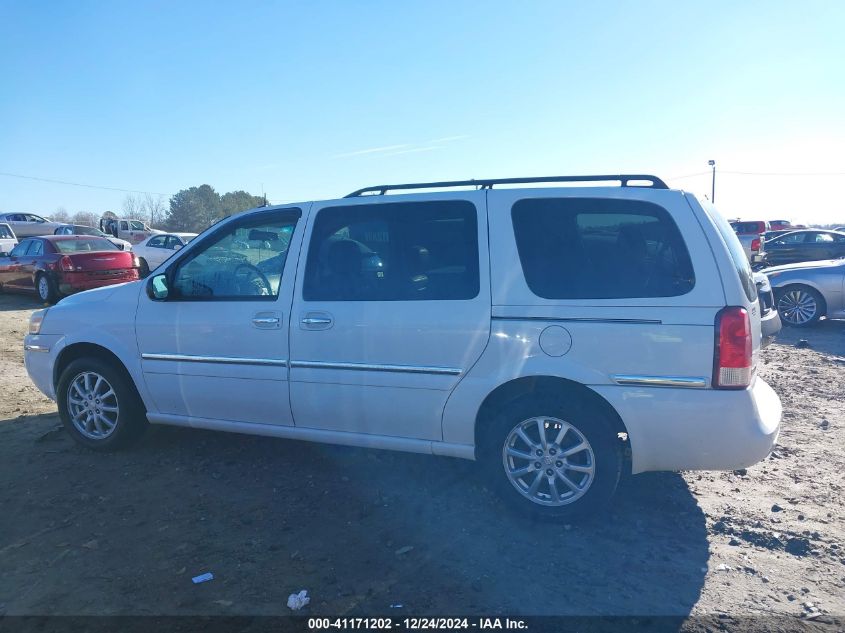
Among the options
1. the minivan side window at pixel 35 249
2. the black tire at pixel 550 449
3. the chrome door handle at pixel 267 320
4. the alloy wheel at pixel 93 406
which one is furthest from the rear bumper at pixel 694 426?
the minivan side window at pixel 35 249

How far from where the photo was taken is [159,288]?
4645mm

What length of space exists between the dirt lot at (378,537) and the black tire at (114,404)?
0.13 metres

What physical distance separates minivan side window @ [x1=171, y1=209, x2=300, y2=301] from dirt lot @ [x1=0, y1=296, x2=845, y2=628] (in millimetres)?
1330

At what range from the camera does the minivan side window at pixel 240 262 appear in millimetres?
4426

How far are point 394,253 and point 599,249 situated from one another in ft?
4.29

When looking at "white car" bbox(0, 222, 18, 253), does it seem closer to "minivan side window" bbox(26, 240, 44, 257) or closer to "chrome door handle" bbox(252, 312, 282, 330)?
"minivan side window" bbox(26, 240, 44, 257)

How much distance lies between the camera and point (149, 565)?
336 centimetres

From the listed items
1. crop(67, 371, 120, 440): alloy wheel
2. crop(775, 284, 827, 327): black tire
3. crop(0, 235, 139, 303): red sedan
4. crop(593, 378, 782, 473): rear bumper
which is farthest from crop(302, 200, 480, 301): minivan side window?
crop(0, 235, 139, 303): red sedan

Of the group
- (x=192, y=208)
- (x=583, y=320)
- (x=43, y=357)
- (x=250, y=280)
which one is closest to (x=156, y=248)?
(x=43, y=357)

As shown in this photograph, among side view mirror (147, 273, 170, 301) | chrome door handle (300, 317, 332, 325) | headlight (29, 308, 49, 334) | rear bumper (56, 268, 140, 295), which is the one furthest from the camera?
Result: rear bumper (56, 268, 140, 295)

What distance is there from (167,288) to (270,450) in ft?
4.94

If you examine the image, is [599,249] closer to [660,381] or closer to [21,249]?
[660,381]

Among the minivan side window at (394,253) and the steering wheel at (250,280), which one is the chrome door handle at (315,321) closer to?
the minivan side window at (394,253)

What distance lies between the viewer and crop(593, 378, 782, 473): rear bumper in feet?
11.0
